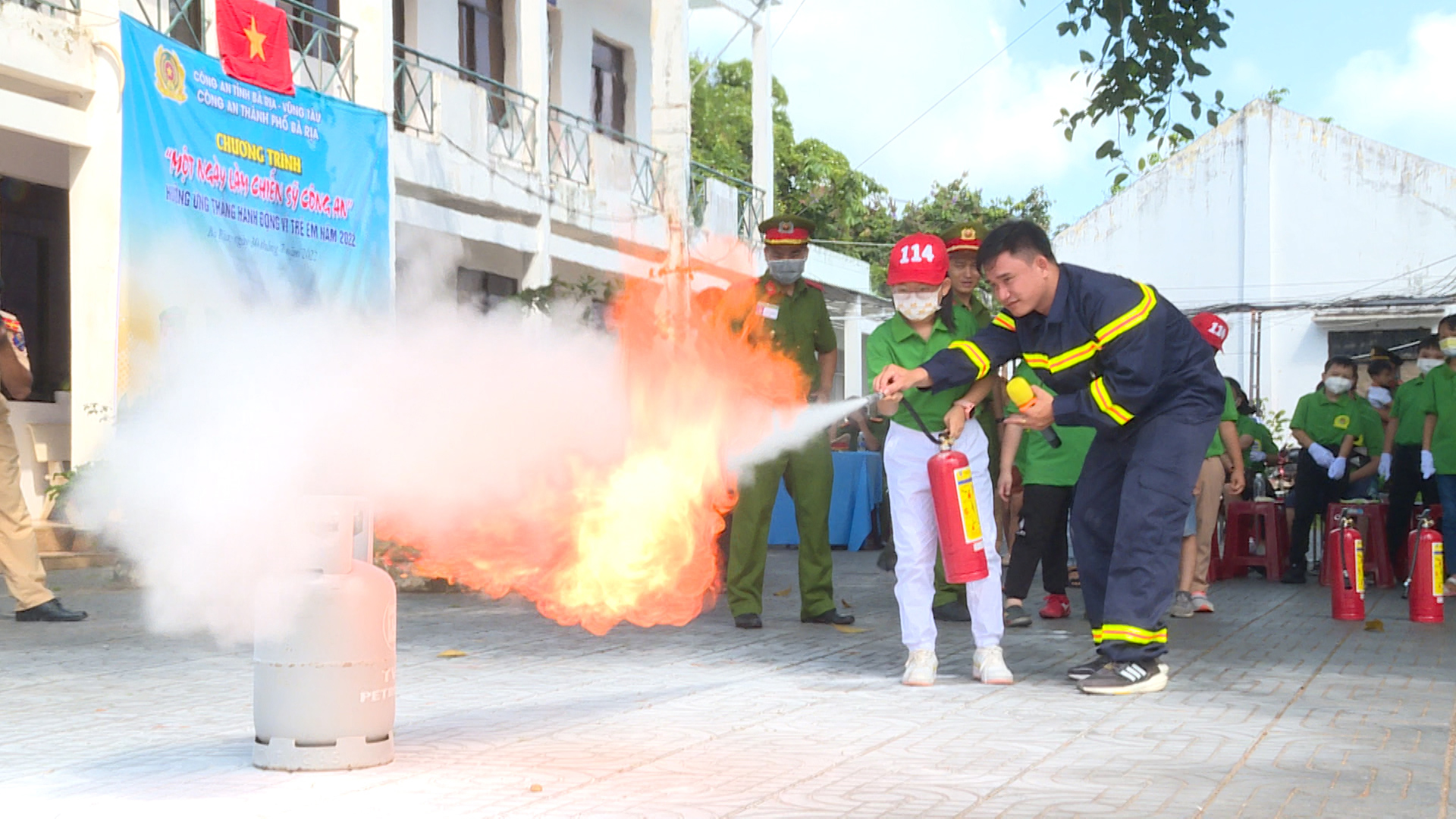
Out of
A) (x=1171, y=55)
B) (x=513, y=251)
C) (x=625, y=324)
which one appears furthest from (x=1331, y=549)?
(x=513, y=251)

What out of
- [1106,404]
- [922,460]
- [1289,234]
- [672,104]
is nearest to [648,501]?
[922,460]

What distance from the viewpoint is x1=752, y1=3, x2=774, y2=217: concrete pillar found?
24.9 meters

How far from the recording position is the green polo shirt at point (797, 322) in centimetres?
902

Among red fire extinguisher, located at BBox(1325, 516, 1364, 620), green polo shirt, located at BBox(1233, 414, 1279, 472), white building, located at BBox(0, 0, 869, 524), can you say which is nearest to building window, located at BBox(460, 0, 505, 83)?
white building, located at BBox(0, 0, 869, 524)

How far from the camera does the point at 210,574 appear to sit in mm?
9227

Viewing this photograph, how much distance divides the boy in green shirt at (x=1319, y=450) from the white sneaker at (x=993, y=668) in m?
7.58

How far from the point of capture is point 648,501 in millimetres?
7801

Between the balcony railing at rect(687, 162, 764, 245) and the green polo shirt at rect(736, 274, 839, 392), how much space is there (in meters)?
13.4

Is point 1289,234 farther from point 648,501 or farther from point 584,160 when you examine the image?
point 648,501

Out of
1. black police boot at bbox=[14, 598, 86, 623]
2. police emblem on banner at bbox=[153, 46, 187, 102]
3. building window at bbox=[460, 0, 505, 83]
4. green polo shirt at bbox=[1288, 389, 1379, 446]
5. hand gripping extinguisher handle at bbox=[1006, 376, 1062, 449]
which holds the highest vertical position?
building window at bbox=[460, 0, 505, 83]

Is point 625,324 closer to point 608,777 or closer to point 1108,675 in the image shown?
point 1108,675

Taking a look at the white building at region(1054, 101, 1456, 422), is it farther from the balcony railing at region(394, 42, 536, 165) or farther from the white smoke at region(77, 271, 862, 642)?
the white smoke at region(77, 271, 862, 642)

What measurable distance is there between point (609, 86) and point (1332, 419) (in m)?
15.3

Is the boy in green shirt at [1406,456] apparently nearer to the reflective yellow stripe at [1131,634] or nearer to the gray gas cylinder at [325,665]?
the reflective yellow stripe at [1131,634]
